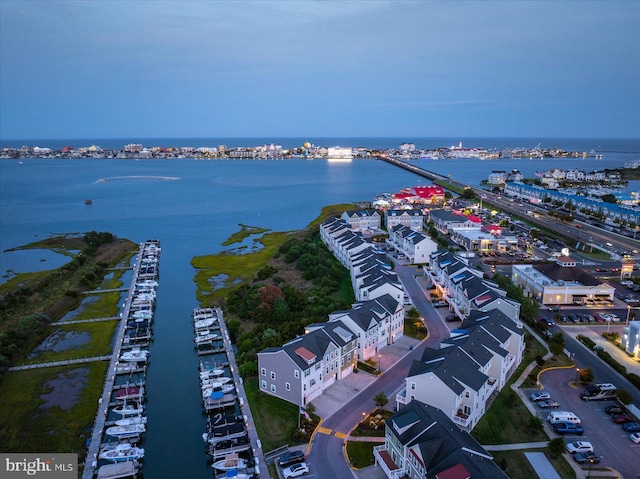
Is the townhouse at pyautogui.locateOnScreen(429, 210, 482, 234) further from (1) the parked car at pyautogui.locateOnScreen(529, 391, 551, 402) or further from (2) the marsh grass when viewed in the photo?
(2) the marsh grass

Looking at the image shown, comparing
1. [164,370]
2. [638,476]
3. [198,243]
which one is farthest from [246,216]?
[638,476]

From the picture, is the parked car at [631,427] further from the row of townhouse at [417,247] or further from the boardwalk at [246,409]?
the row of townhouse at [417,247]

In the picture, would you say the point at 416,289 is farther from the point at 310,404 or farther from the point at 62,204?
the point at 62,204

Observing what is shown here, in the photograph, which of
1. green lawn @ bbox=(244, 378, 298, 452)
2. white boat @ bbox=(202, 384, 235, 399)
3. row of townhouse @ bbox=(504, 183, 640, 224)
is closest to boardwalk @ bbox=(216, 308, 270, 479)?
green lawn @ bbox=(244, 378, 298, 452)

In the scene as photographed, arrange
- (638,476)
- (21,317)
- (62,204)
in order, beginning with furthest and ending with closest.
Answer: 1. (62,204)
2. (21,317)
3. (638,476)

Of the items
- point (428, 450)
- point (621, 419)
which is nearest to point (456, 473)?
point (428, 450)

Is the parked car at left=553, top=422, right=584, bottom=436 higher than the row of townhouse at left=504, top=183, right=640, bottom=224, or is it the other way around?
the row of townhouse at left=504, top=183, right=640, bottom=224

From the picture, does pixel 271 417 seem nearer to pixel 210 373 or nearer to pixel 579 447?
pixel 210 373
